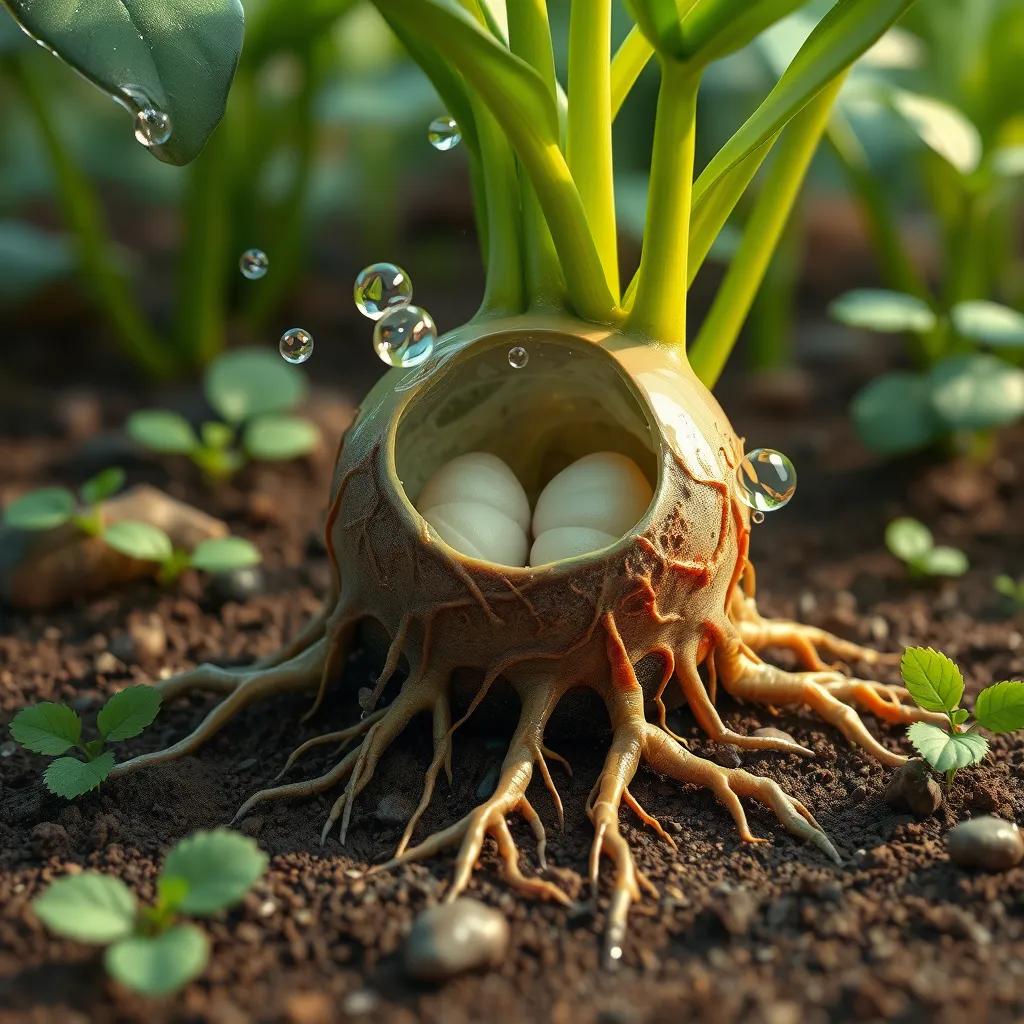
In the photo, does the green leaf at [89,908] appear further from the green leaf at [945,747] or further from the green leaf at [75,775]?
the green leaf at [945,747]

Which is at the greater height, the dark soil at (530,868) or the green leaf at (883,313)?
the green leaf at (883,313)

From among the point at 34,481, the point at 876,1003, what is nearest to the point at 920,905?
the point at 876,1003

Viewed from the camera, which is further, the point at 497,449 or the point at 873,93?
the point at 873,93

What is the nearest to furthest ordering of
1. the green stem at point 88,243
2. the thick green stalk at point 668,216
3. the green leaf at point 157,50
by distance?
1. the green leaf at point 157,50
2. the thick green stalk at point 668,216
3. the green stem at point 88,243

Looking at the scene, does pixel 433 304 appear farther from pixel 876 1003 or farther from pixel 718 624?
pixel 876 1003

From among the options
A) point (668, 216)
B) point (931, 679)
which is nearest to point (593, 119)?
point (668, 216)

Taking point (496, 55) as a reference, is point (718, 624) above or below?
below

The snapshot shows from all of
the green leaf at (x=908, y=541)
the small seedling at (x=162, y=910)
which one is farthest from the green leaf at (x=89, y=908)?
the green leaf at (x=908, y=541)

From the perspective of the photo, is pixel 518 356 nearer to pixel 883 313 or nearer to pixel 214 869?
pixel 214 869
